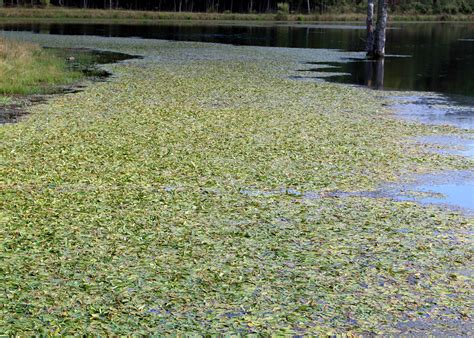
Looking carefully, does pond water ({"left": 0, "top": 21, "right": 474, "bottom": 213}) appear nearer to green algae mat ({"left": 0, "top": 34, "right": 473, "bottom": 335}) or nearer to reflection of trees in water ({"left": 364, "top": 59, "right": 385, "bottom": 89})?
reflection of trees in water ({"left": 364, "top": 59, "right": 385, "bottom": 89})

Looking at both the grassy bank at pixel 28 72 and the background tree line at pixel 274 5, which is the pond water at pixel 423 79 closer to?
the grassy bank at pixel 28 72

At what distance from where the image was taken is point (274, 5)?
10731 cm

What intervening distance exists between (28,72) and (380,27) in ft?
62.3

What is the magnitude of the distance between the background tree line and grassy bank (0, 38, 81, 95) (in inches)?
2674

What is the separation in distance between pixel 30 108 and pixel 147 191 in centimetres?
912

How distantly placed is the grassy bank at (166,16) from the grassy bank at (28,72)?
164ft

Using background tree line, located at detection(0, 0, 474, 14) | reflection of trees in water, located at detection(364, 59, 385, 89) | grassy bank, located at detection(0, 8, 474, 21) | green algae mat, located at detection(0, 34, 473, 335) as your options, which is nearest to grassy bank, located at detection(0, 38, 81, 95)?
green algae mat, located at detection(0, 34, 473, 335)

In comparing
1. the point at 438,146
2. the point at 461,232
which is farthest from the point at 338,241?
the point at 438,146

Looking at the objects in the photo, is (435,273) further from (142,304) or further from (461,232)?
(142,304)

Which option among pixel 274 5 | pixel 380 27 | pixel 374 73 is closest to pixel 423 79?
pixel 374 73

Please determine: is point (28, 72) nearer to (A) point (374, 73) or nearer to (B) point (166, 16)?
(A) point (374, 73)

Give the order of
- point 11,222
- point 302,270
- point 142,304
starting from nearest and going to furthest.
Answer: point 142,304
point 302,270
point 11,222

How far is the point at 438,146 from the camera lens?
48.5 ft

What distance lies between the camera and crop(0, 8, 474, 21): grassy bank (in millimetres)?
78938
